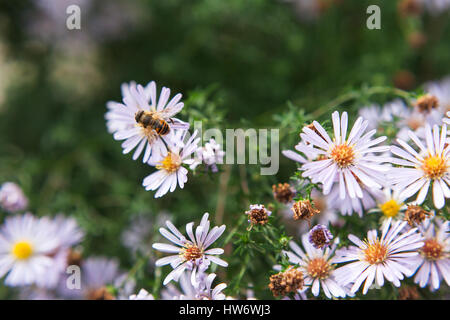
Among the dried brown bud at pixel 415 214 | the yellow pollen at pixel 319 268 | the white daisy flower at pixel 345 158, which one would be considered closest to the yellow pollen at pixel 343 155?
the white daisy flower at pixel 345 158

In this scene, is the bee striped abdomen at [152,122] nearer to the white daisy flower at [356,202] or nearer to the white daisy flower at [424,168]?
the white daisy flower at [356,202]

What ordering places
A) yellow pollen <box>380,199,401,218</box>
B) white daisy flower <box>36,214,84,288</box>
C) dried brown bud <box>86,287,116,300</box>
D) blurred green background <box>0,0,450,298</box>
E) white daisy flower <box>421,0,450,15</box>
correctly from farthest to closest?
white daisy flower <box>421,0,450,15</box> < blurred green background <box>0,0,450,298</box> < white daisy flower <box>36,214,84,288</box> < dried brown bud <box>86,287,116,300</box> < yellow pollen <box>380,199,401,218</box>

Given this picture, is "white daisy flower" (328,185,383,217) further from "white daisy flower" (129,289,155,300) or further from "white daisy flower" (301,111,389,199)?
"white daisy flower" (129,289,155,300)

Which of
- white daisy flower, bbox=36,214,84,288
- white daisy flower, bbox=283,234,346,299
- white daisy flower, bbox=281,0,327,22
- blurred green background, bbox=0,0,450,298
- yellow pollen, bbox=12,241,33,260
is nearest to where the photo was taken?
white daisy flower, bbox=283,234,346,299

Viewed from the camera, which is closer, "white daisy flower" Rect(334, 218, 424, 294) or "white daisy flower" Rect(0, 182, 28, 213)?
"white daisy flower" Rect(334, 218, 424, 294)

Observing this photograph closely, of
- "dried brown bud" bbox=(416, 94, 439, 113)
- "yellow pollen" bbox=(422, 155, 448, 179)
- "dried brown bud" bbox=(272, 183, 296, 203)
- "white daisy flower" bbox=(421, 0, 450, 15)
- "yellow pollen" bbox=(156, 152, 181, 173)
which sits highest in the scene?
"white daisy flower" bbox=(421, 0, 450, 15)

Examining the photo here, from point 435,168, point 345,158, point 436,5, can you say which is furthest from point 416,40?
point 345,158

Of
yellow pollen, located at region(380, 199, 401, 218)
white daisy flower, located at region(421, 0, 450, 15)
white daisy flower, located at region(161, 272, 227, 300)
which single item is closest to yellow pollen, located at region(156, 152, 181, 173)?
white daisy flower, located at region(161, 272, 227, 300)

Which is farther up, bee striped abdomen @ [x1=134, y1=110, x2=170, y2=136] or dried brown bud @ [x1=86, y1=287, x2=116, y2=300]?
bee striped abdomen @ [x1=134, y1=110, x2=170, y2=136]
